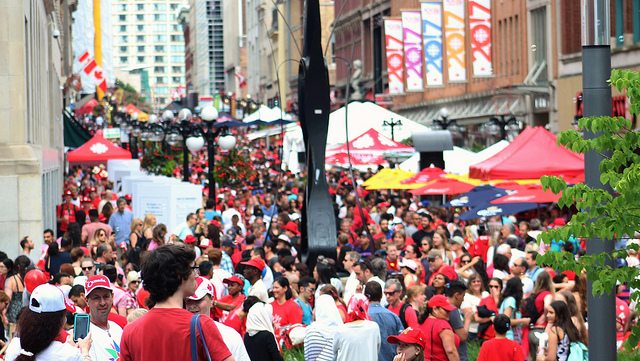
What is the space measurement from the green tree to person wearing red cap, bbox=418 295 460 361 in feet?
5.72

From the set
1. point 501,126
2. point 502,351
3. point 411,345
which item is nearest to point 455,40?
point 501,126

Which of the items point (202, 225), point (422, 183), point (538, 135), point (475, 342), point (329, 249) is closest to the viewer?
point (475, 342)

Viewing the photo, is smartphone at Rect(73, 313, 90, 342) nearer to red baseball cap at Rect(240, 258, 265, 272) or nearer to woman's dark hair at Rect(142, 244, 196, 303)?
woman's dark hair at Rect(142, 244, 196, 303)

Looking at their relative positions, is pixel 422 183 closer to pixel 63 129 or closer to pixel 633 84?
pixel 633 84

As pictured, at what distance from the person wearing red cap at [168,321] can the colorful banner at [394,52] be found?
147 feet

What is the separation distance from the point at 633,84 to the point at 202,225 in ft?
35.9

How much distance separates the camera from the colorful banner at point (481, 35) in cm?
4053

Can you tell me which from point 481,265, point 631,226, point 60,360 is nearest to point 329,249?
point 481,265

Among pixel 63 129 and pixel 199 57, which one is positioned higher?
pixel 199 57

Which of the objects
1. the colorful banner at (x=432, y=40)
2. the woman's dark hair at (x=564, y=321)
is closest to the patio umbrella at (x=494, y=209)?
the woman's dark hair at (x=564, y=321)

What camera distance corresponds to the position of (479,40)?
40.5 meters

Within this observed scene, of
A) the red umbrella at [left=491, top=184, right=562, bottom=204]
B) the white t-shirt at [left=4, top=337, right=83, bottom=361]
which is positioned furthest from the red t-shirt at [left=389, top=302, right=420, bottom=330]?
the red umbrella at [left=491, top=184, right=562, bottom=204]

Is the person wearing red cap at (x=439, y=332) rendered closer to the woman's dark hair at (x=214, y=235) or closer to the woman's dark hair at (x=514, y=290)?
the woman's dark hair at (x=514, y=290)

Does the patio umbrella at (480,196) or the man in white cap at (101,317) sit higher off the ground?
the patio umbrella at (480,196)
